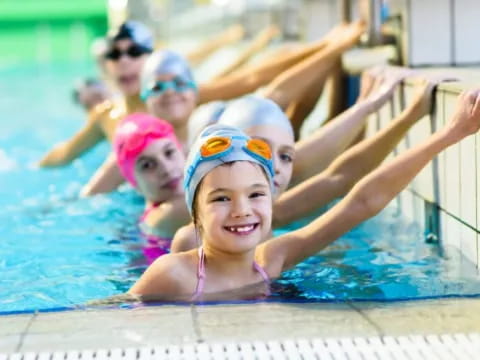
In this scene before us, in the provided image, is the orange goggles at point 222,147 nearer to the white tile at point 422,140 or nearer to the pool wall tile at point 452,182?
the pool wall tile at point 452,182

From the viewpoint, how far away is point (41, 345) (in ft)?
9.81

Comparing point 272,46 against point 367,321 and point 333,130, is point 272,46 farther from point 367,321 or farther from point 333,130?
point 367,321

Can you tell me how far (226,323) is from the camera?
3.14 metres

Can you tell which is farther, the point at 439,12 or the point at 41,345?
the point at 439,12

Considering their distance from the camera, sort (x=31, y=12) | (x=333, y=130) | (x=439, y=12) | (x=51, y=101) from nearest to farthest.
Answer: (x=333, y=130), (x=439, y=12), (x=51, y=101), (x=31, y=12)

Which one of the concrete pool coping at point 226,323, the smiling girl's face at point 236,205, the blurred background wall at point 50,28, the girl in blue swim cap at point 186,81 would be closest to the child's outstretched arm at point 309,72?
the girl in blue swim cap at point 186,81

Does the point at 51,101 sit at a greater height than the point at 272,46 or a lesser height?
lesser

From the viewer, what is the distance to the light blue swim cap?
612 centimetres

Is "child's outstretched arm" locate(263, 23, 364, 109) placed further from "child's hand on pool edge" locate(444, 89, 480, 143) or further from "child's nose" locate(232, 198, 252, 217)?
"child's nose" locate(232, 198, 252, 217)

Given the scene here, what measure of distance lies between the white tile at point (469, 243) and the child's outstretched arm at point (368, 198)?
18.6 inches

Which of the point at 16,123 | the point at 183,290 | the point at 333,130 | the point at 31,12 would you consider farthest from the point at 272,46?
the point at 31,12

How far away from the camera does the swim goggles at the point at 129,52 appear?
7.20 meters

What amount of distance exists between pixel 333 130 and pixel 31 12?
21645 millimetres

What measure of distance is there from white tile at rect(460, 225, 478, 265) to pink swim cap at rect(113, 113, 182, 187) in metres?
1.64
